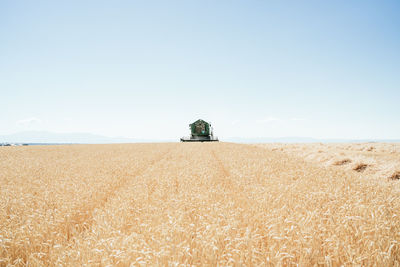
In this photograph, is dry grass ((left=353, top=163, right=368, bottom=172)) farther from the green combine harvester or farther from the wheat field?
the green combine harvester

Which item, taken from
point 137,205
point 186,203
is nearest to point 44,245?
point 137,205

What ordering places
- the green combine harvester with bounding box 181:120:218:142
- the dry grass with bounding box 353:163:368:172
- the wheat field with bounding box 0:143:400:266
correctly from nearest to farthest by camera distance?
the wheat field with bounding box 0:143:400:266 < the dry grass with bounding box 353:163:368:172 < the green combine harvester with bounding box 181:120:218:142

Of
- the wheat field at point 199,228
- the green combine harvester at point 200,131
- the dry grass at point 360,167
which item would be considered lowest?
the dry grass at point 360,167

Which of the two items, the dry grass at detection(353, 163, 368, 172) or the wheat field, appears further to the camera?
the dry grass at detection(353, 163, 368, 172)

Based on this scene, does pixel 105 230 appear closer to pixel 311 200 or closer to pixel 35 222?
pixel 35 222

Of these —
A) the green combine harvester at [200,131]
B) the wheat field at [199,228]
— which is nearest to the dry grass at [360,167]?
the wheat field at [199,228]

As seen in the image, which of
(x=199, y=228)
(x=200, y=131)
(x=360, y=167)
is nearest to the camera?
(x=199, y=228)

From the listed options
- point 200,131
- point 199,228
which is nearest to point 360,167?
point 199,228

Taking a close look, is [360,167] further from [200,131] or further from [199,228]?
[200,131]

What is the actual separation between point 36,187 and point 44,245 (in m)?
4.34

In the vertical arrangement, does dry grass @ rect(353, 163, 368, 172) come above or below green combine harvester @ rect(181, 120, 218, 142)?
below

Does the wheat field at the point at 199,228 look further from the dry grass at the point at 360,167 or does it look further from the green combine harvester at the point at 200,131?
the green combine harvester at the point at 200,131

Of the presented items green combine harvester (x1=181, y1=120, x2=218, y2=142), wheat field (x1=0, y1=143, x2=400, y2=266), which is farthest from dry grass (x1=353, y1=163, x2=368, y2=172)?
green combine harvester (x1=181, y1=120, x2=218, y2=142)

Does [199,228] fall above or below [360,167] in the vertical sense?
above
